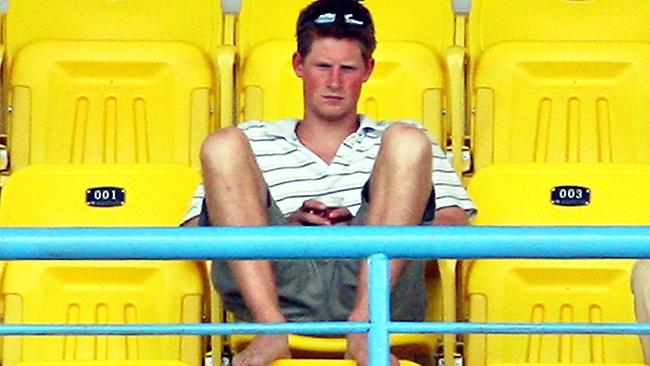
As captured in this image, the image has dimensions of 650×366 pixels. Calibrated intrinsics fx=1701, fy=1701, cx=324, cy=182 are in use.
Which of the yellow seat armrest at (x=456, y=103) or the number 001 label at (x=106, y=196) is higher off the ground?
the yellow seat armrest at (x=456, y=103)

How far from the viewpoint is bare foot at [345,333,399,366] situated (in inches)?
110

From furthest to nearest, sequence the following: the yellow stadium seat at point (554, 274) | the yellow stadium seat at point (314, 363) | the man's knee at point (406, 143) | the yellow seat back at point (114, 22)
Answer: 1. the yellow seat back at point (114, 22)
2. the yellow stadium seat at point (554, 274)
3. the man's knee at point (406, 143)
4. the yellow stadium seat at point (314, 363)

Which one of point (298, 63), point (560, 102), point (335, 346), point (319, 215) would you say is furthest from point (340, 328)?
point (560, 102)

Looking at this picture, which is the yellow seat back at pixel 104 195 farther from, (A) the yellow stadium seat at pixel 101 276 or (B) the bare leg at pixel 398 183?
(B) the bare leg at pixel 398 183

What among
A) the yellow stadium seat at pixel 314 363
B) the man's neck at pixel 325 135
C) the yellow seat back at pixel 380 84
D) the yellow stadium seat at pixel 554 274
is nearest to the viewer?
the yellow stadium seat at pixel 314 363

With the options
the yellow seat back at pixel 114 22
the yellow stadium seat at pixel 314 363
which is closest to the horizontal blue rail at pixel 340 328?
the yellow stadium seat at pixel 314 363

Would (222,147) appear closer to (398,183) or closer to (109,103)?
(398,183)

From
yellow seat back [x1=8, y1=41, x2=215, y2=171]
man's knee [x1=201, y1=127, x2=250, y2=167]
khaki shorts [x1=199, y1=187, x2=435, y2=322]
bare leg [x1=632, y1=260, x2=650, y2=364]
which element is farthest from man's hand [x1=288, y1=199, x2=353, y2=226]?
yellow seat back [x1=8, y1=41, x2=215, y2=171]

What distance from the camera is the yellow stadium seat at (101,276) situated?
10.8 ft

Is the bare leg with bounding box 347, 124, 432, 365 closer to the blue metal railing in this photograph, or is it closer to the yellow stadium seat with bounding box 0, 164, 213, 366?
the yellow stadium seat with bounding box 0, 164, 213, 366

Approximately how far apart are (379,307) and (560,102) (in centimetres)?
200

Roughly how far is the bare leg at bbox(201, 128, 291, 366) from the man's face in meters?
0.30

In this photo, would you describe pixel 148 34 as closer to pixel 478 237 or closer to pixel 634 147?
pixel 634 147

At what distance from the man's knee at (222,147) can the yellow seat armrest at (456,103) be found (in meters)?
0.83
